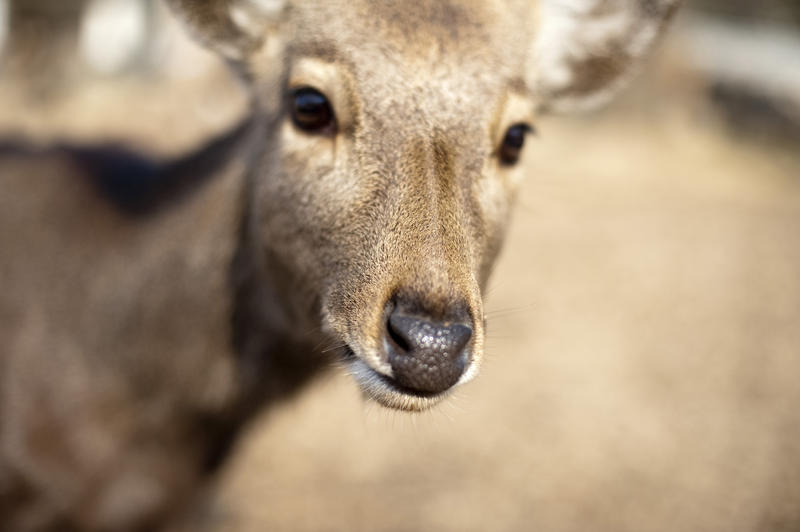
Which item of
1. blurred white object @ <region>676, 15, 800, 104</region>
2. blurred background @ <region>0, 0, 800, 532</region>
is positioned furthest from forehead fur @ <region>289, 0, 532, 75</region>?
blurred white object @ <region>676, 15, 800, 104</region>

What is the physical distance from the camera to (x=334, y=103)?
3.06 meters

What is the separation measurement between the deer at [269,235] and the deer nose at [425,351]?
0.04ft

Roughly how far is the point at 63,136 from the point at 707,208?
9.71m

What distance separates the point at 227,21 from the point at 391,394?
1.97 m

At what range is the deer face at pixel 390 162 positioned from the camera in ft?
8.36

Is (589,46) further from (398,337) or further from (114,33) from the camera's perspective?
(114,33)

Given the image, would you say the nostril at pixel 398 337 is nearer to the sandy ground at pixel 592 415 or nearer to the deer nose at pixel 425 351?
the deer nose at pixel 425 351

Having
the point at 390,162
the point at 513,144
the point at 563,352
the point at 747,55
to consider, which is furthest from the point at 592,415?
the point at 747,55

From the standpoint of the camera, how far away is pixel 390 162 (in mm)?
2887

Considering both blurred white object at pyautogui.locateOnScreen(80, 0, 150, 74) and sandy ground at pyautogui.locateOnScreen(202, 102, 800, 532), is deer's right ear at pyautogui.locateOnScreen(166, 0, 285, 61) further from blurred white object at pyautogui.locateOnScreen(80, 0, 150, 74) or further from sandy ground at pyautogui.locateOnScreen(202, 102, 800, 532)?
blurred white object at pyautogui.locateOnScreen(80, 0, 150, 74)

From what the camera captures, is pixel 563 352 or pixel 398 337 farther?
pixel 563 352

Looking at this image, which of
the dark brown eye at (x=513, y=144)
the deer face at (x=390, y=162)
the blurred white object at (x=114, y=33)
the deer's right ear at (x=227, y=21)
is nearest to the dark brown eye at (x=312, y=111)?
the deer face at (x=390, y=162)

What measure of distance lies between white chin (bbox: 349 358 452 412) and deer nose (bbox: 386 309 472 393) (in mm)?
50

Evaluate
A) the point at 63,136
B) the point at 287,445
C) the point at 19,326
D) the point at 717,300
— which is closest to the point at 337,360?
the point at 19,326
